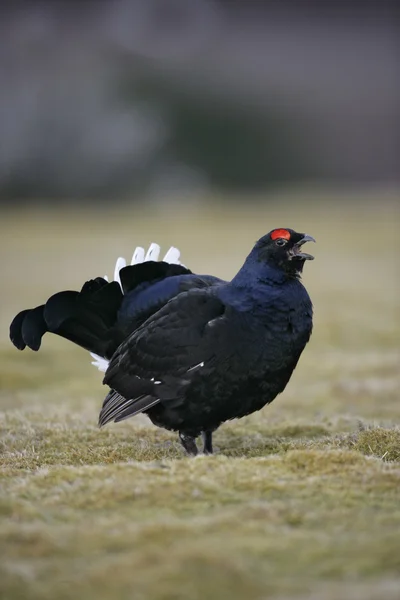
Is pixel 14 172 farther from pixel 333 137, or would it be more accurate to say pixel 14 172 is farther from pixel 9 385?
pixel 9 385

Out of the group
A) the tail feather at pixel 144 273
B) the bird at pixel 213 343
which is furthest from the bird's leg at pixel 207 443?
the tail feather at pixel 144 273

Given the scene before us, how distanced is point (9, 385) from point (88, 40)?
5905cm

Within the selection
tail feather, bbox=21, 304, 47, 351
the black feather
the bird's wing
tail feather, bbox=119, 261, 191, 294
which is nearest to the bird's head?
the bird's wing

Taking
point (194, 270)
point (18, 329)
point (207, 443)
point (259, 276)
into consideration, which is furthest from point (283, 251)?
point (194, 270)

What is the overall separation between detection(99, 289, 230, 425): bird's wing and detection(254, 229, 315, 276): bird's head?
1.66 ft

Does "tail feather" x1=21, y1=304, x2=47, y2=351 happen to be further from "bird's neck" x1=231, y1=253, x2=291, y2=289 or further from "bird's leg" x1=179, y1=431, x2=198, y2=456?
"bird's neck" x1=231, y1=253, x2=291, y2=289

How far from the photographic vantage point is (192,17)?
227ft

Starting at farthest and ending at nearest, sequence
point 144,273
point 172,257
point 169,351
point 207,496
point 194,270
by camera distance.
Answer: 1. point 194,270
2. point 172,257
3. point 144,273
4. point 169,351
5. point 207,496

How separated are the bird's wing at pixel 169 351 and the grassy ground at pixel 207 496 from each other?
0.50m

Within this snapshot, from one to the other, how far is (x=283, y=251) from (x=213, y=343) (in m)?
0.93

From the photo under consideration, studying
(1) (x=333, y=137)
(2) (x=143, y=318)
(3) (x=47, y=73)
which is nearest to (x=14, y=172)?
(3) (x=47, y=73)

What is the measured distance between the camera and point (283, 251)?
704 centimetres

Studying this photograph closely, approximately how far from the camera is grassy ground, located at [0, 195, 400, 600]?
4.26 metres

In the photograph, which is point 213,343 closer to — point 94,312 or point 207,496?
point 207,496
